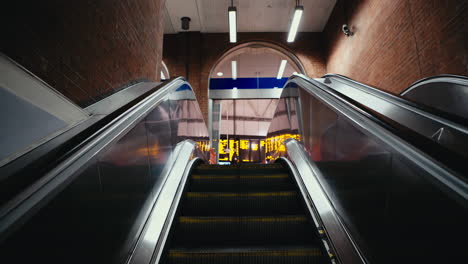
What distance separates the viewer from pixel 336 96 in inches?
92.0

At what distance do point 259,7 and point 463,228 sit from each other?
9275mm

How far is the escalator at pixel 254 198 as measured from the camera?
40.1 inches

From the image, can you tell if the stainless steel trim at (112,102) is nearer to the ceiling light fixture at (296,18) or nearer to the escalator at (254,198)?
the escalator at (254,198)

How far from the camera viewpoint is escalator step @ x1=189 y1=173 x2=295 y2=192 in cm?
303

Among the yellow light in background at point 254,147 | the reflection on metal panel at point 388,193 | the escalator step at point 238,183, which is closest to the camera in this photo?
the reflection on metal panel at point 388,193

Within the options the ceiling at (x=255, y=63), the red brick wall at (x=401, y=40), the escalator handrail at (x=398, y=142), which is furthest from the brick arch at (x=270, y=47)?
the escalator handrail at (x=398, y=142)

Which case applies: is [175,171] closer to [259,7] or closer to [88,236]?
[88,236]

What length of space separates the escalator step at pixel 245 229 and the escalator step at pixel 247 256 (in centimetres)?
26

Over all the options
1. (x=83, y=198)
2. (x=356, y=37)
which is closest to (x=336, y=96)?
(x=83, y=198)

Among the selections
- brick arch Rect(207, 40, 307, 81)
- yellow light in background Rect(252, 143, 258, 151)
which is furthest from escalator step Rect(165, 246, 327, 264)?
yellow light in background Rect(252, 143, 258, 151)

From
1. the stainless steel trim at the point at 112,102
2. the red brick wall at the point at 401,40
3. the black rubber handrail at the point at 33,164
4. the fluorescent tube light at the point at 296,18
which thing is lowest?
the black rubber handrail at the point at 33,164

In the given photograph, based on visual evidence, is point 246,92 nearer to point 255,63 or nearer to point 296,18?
point 255,63

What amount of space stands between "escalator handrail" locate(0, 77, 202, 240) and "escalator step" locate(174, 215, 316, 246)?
964mm

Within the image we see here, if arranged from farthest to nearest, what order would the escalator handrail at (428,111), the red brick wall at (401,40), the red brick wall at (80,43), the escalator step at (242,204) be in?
1. the red brick wall at (401,40)
2. the escalator step at (242,204)
3. the red brick wall at (80,43)
4. the escalator handrail at (428,111)
